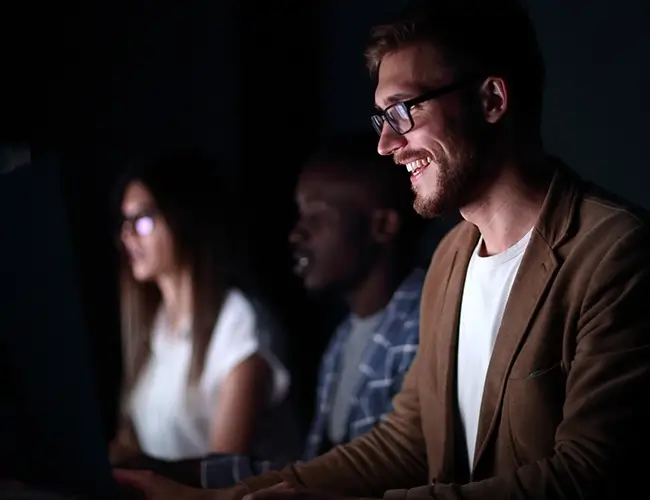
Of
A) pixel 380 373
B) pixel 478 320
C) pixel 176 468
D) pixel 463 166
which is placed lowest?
pixel 176 468

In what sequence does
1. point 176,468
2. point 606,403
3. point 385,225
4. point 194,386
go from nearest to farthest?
point 606,403, point 176,468, point 385,225, point 194,386

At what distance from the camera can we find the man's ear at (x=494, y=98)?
3.32 ft

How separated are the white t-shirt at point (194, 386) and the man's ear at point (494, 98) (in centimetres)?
73

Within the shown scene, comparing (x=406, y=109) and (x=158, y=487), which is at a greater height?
(x=406, y=109)

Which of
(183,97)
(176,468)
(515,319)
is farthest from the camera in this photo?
(183,97)

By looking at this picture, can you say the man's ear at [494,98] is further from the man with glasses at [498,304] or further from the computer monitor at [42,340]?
the computer monitor at [42,340]

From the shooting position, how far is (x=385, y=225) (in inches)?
56.6

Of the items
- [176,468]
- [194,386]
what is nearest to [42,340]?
[176,468]

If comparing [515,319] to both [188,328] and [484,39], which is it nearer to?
[484,39]

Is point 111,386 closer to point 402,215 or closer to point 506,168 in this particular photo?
point 402,215

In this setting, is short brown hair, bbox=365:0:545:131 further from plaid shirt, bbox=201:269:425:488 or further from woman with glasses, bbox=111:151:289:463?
woman with glasses, bbox=111:151:289:463

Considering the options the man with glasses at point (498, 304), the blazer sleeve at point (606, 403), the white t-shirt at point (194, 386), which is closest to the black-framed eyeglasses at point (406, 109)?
the man with glasses at point (498, 304)

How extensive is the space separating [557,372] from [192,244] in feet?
3.05

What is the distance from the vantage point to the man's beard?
1.01 m
